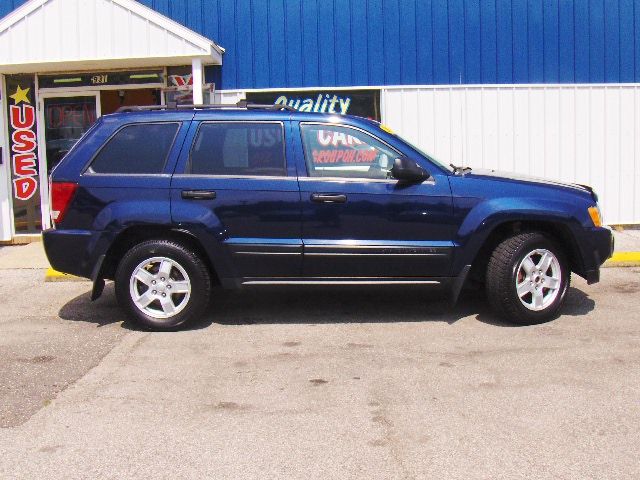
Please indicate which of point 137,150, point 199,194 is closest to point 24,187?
point 137,150

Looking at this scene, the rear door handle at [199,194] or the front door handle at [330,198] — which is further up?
the rear door handle at [199,194]

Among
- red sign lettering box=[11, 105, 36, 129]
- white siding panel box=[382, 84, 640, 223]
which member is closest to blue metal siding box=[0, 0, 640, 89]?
white siding panel box=[382, 84, 640, 223]

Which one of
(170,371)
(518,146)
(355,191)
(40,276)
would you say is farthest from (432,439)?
(518,146)

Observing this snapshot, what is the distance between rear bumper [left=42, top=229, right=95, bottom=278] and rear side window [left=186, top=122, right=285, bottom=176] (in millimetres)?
1053

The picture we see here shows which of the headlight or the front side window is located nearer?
the front side window

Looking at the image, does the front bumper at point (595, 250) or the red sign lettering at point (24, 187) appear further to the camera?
the red sign lettering at point (24, 187)

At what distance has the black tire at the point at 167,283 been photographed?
22.2 feet

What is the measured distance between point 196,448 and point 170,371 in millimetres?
1492

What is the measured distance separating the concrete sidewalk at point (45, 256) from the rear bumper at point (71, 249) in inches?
91.0

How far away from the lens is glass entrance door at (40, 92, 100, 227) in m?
11.6

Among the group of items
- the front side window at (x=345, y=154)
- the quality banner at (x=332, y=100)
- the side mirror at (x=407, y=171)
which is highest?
the quality banner at (x=332, y=100)

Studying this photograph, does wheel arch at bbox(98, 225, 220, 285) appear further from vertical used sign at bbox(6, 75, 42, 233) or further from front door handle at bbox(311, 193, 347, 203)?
vertical used sign at bbox(6, 75, 42, 233)

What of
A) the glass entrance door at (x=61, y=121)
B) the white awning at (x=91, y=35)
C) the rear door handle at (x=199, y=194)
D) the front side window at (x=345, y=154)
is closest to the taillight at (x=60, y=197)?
the rear door handle at (x=199, y=194)

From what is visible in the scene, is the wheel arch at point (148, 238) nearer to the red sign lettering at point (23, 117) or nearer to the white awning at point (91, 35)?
the white awning at point (91, 35)
